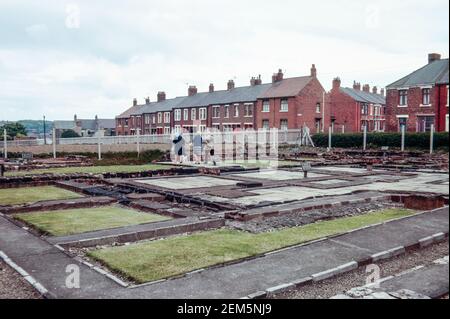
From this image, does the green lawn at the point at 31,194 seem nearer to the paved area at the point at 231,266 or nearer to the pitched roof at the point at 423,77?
the paved area at the point at 231,266

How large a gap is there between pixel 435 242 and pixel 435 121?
33795 millimetres

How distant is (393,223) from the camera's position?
352 inches

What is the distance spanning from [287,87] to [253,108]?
498 centimetres

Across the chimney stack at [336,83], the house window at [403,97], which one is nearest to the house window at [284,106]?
the chimney stack at [336,83]

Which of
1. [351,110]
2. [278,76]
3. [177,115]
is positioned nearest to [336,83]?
[351,110]

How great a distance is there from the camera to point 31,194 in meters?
13.7

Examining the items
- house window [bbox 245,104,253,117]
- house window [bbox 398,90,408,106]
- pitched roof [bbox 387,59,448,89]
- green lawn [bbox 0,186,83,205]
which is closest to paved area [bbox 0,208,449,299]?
green lawn [bbox 0,186,83,205]

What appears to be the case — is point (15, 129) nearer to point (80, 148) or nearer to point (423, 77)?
point (80, 148)

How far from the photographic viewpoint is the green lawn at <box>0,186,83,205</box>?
40.5 ft

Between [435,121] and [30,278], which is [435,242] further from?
[435,121]

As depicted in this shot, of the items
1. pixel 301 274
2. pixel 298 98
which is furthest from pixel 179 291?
pixel 298 98

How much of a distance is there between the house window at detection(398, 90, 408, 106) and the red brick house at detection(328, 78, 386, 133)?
11.5m

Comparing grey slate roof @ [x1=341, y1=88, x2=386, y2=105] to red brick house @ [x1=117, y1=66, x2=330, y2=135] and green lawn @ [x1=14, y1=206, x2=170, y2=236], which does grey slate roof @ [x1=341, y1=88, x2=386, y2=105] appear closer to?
red brick house @ [x1=117, y1=66, x2=330, y2=135]

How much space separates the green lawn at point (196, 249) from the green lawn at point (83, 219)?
158 cm
